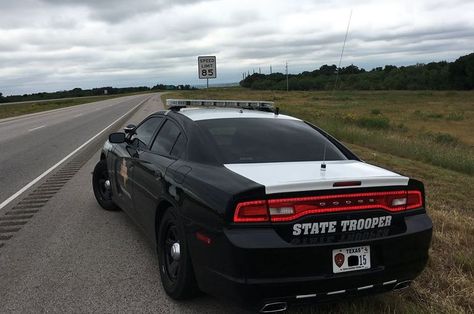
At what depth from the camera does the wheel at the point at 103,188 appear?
6602 mm

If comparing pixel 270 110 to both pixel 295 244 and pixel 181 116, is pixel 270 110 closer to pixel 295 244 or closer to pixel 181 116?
pixel 181 116

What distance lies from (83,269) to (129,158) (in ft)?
4.39

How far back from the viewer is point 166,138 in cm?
471

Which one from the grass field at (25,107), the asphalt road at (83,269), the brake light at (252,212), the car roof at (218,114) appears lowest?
the grass field at (25,107)

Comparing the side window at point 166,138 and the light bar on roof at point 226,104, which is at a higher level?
the light bar on roof at point 226,104

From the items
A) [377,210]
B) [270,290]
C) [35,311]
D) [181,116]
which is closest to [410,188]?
[377,210]

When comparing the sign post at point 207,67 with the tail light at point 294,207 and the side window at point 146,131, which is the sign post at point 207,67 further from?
the tail light at point 294,207

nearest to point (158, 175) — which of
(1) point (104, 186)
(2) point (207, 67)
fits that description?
(1) point (104, 186)

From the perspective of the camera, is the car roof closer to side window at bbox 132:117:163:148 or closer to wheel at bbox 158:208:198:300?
side window at bbox 132:117:163:148

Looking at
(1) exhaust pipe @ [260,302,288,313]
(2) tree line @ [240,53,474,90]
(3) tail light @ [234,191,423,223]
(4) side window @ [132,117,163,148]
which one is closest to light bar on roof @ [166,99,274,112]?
(4) side window @ [132,117,163,148]

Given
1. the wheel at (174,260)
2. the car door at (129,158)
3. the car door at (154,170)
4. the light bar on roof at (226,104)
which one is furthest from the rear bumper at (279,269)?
the light bar on roof at (226,104)

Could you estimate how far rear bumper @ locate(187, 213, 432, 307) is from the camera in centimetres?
300

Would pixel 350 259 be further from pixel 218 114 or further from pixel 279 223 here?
pixel 218 114

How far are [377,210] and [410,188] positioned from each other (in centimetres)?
37
